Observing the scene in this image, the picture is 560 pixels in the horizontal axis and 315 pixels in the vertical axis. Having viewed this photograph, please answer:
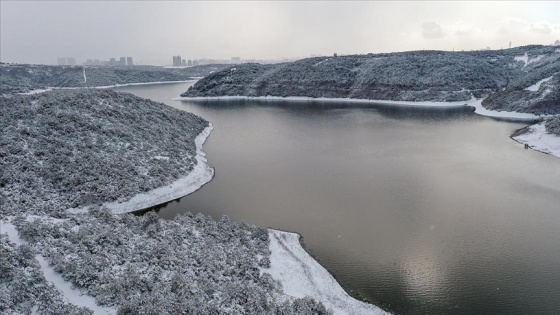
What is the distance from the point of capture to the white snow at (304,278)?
1943 centimetres

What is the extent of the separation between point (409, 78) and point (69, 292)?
358 feet

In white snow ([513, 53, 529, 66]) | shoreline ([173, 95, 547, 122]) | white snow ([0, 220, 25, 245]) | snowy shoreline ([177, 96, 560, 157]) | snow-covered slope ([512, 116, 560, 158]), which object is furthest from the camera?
white snow ([513, 53, 529, 66])

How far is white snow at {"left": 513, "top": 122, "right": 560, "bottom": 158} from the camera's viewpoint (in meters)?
49.4

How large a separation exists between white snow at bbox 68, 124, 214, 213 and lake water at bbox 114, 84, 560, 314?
128 cm

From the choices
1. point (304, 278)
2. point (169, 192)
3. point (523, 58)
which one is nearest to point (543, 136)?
point (304, 278)

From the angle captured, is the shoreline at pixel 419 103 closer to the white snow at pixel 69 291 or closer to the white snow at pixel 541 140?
the white snow at pixel 541 140

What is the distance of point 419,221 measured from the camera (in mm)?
28328

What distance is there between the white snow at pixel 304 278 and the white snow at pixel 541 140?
43249 millimetres

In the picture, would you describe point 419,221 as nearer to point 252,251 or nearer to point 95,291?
point 252,251

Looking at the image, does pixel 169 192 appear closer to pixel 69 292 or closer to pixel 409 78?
pixel 69 292

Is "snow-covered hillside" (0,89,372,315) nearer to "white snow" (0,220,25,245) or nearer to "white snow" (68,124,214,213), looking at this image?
"white snow" (0,220,25,245)

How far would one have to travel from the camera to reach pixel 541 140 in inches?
2099

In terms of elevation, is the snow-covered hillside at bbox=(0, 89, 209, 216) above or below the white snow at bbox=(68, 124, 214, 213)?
above

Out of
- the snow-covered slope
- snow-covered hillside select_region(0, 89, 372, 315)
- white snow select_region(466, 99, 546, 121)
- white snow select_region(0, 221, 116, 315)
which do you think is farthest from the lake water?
white snow select_region(466, 99, 546, 121)
